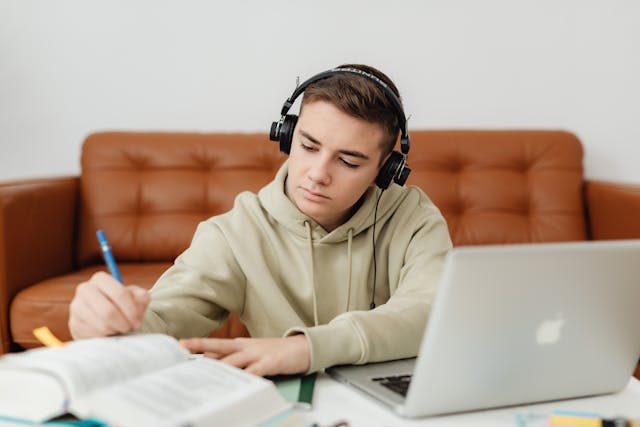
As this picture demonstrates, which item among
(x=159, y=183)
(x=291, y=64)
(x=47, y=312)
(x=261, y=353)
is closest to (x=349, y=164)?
(x=261, y=353)

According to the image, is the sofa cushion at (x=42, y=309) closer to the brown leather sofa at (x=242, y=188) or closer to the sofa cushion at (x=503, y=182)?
the brown leather sofa at (x=242, y=188)

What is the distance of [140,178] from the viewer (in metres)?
2.38

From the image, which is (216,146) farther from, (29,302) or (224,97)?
(29,302)

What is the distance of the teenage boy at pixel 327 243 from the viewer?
42.1 inches

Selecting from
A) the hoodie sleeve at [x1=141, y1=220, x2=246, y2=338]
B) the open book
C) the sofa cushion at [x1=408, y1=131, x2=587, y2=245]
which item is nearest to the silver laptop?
the open book

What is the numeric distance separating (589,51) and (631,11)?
0.21 m

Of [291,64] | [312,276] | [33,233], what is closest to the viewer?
A: [312,276]

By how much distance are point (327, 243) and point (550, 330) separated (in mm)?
629

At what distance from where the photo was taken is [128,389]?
614 mm

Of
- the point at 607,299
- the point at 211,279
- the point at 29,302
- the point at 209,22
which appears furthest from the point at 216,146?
the point at 607,299

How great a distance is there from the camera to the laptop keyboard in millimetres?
770

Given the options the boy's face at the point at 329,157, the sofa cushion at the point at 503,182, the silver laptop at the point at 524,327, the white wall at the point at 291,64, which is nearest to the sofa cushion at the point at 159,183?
the white wall at the point at 291,64

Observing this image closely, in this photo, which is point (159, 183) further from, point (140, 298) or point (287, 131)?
point (140, 298)

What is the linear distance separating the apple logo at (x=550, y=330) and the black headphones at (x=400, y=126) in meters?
0.53
